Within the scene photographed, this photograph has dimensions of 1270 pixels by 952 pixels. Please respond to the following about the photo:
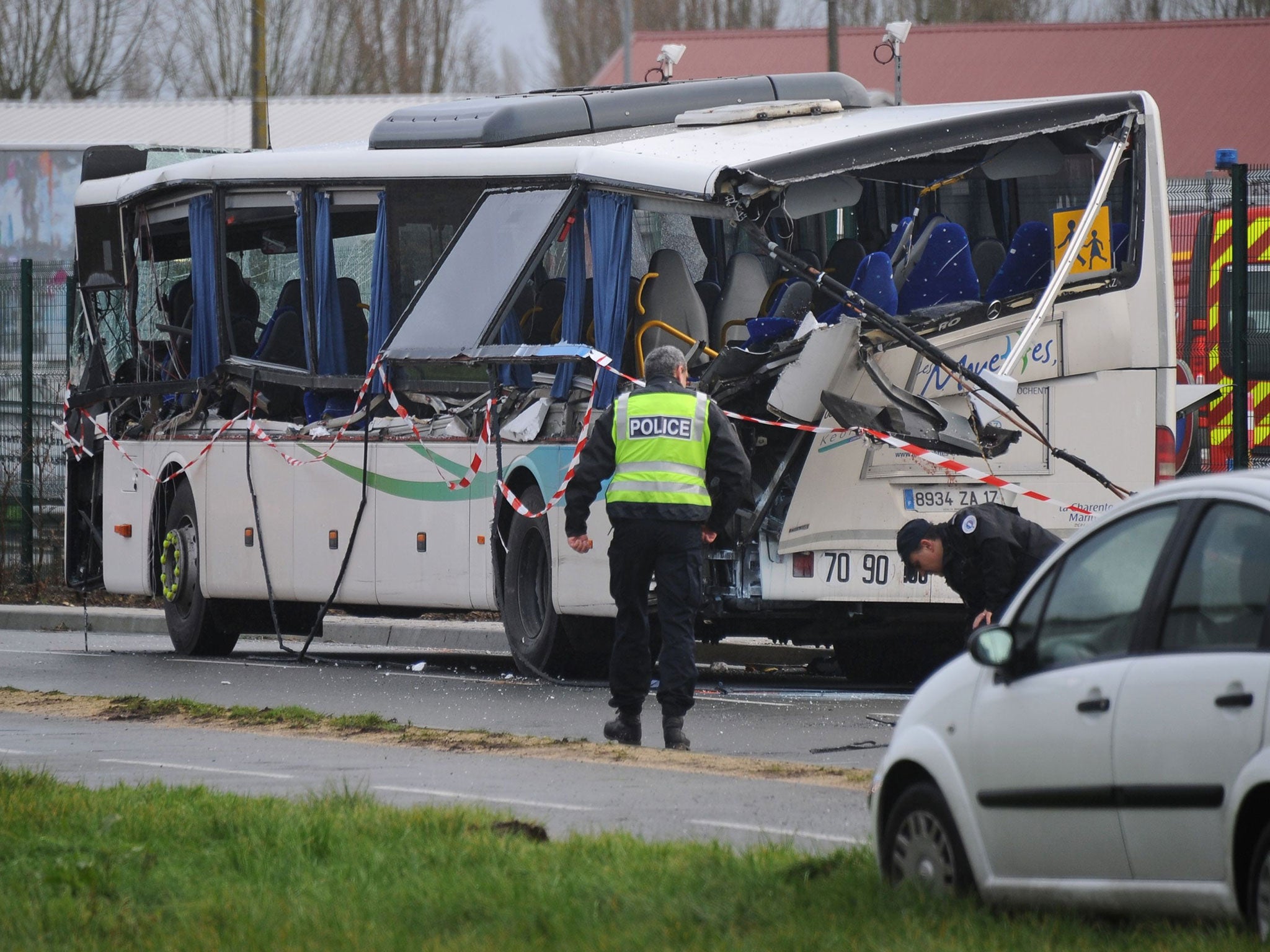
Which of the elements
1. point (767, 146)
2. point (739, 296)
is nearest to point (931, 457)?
point (739, 296)

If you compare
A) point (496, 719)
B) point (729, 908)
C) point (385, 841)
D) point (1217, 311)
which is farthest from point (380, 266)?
point (729, 908)

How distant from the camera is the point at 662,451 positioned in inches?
396

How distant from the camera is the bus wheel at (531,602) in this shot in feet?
43.5

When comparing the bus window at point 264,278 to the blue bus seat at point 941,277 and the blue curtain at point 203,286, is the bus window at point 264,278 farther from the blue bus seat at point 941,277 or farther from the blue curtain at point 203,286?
the blue bus seat at point 941,277

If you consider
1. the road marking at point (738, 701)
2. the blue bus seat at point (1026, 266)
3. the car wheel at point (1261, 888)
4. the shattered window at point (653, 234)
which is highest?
the shattered window at point (653, 234)

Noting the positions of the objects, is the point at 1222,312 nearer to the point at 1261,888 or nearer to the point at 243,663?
the point at 243,663

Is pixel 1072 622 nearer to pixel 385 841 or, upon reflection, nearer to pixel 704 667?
pixel 385 841

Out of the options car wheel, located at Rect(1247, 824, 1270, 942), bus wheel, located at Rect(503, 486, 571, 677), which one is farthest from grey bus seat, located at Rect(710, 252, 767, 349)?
car wheel, located at Rect(1247, 824, 1270, 942)

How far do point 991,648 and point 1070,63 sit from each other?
113ft

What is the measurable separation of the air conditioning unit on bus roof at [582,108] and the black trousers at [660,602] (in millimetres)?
4579

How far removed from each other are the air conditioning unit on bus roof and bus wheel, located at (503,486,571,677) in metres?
2.32

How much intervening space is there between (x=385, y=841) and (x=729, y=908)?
155 cm

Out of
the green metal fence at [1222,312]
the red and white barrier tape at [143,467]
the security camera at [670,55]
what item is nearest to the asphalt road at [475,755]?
the red and white barrier tape at [143,467]

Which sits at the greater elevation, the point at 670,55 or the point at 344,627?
the point at 670,55
